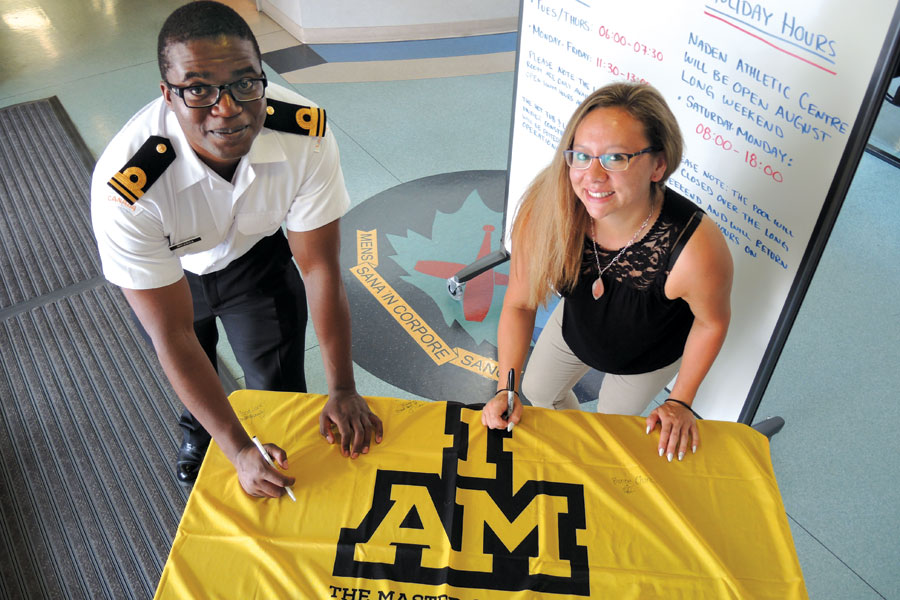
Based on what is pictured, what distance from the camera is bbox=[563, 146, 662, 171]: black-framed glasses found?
1430mm

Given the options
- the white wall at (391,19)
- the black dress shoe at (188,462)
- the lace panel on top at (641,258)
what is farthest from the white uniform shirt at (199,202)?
the white wall at (391,19)

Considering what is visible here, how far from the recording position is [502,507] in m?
1.33

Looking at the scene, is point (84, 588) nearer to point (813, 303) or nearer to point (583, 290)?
point (583, 290)

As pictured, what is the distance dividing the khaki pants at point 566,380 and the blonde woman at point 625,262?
0.01m

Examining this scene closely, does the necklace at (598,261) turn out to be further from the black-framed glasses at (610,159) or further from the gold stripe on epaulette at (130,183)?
the gold stripe on epaulette at (130,183)

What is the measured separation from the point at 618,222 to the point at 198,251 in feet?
3.29

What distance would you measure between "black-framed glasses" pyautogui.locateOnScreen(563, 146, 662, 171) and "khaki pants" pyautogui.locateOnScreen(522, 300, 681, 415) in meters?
0.55

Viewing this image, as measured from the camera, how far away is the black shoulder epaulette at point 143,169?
136 centimetres

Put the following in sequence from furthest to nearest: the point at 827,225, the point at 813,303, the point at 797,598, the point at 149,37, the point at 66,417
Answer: the point at 149,37, the point at 813,303, the point at 66,417, the point at 827,225, the point at 797,598

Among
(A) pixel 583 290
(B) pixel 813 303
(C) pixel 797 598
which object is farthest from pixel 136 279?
(B) pixel 813 303

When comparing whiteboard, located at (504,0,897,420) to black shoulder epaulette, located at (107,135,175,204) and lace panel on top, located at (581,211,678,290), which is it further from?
black shoulder epaulette, located at (107,135,175,204)

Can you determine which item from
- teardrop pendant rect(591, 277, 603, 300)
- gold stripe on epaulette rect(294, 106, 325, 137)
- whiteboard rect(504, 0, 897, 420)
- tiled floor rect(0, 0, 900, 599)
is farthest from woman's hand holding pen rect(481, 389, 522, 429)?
tiled floor rect(0, 0, 900, 599)

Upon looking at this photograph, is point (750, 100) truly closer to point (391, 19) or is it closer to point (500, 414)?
point (500, 414)

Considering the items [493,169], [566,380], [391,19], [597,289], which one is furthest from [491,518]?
[391,19]
